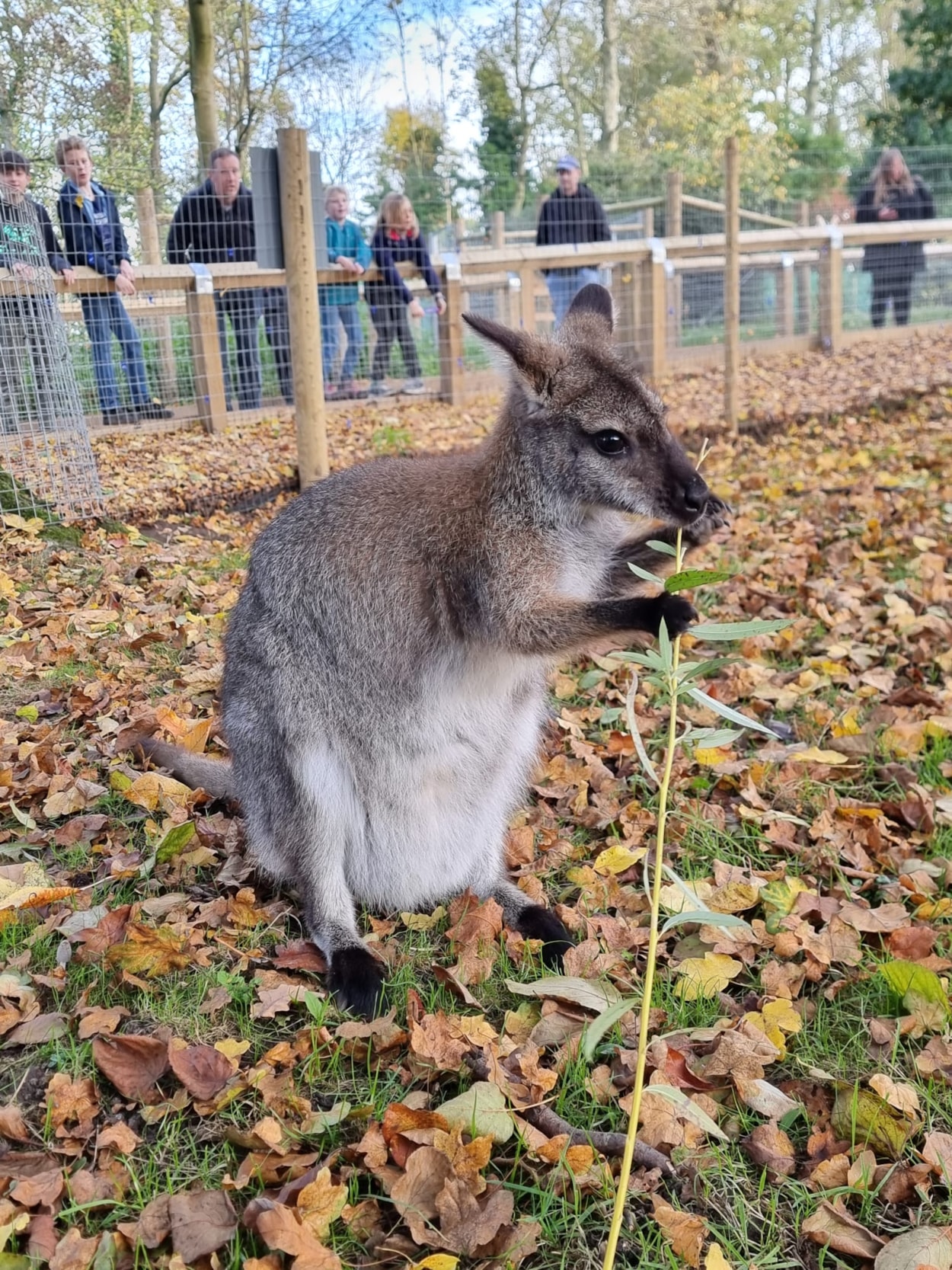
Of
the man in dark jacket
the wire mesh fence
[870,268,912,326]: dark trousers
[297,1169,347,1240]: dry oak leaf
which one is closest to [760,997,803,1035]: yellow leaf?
[297,1169,347,1240]: dry oak leaf

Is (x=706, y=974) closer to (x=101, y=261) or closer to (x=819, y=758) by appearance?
(x=819, y=758)

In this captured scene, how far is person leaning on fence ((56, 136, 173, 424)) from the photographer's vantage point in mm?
6461

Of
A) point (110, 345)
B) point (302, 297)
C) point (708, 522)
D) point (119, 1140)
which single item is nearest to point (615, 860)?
point (708, 522)

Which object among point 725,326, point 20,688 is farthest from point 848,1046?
point 725,326

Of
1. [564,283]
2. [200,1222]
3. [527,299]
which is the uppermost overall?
[564,283]

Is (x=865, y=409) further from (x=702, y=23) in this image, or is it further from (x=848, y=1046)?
(x=702, y=23)

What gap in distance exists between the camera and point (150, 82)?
7605mm

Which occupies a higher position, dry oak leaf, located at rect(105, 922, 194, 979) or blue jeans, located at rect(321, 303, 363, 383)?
blue jeans, located at rect(321, 303, 363, 383)

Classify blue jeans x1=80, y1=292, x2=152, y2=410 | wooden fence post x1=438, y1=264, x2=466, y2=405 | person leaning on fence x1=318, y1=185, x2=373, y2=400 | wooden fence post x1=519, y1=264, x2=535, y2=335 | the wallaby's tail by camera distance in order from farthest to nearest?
wooden fence post x1=519, y1=264, x2=535, y2=335
wooden fence post x1=438, y1=264, x2=466, y2=405
person leaning on fence x1=318, y1=185, x2=373, y2=400
blue jeans x1=80, y1=292, x2=152, y2=410
the wallaby's tail

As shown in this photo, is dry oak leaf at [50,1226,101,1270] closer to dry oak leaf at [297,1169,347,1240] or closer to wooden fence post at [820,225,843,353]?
dry oak leaf at [297,1169,347,1240]

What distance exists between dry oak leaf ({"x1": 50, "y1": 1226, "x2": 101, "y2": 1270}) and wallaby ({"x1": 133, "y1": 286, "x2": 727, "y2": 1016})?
82 cm

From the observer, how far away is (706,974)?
2445mm

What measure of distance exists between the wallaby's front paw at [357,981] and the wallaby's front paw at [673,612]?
104 cm

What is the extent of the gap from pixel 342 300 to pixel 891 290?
721 centimetres
